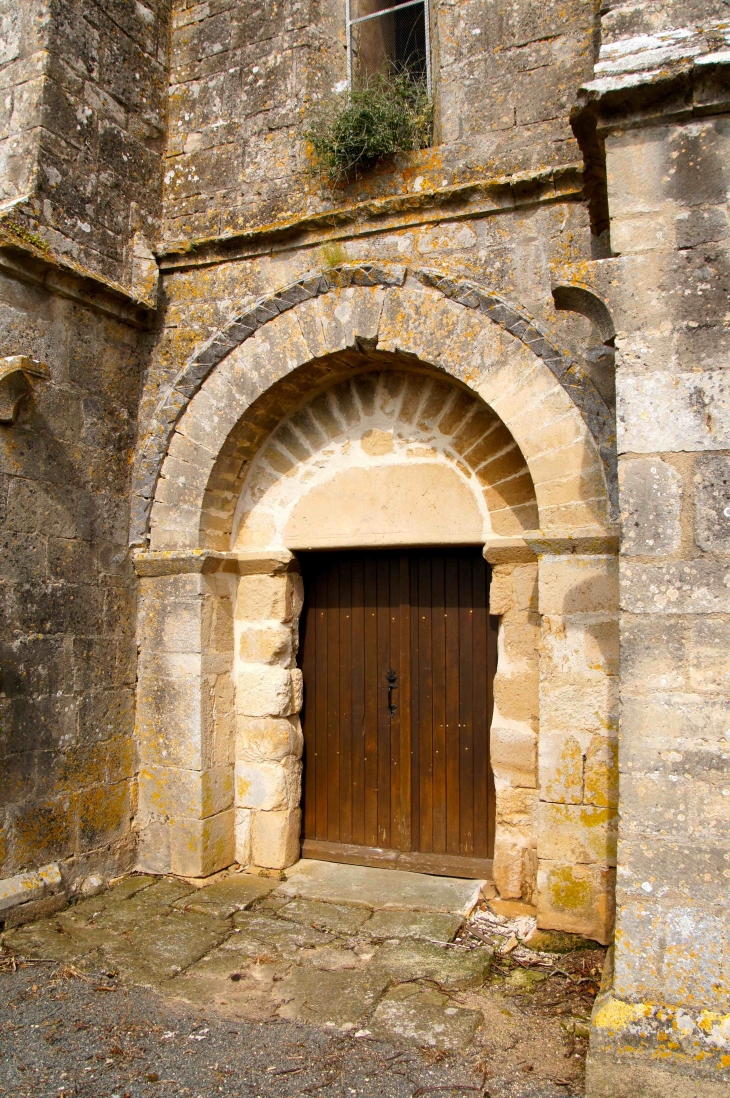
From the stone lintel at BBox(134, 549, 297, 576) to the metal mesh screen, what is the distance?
2.92m

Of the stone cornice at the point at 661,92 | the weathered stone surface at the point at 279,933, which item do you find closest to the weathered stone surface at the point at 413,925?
the weathered stone surface at the point at 279,933

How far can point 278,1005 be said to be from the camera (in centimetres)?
324

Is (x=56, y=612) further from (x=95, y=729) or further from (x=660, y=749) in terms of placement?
(x=660, y=749)

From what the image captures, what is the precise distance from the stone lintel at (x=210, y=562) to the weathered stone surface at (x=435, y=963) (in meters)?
2.18

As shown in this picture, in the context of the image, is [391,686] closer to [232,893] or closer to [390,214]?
[232,893]

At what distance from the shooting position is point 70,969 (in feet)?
11.5

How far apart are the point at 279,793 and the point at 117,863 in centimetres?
101

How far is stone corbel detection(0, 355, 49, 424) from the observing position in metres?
3.99

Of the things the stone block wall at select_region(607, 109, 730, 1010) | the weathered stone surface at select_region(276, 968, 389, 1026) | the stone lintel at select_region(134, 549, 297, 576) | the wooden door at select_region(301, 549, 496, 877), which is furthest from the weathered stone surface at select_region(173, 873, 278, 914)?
the stone block wall at select_region(607, 109, 730, 1010)

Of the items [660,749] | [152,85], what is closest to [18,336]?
[152,85]

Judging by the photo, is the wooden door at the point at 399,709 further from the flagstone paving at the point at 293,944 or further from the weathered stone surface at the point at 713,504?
the weathered stone surface at the point at 713,504

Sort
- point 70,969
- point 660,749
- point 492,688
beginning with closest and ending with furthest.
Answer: point 660,749 → point 70,969 → point 492,688

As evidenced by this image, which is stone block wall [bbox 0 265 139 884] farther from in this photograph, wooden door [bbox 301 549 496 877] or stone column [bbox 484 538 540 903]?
stone column [bbox 484 538 540 903]

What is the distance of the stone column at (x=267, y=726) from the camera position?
187 inches
